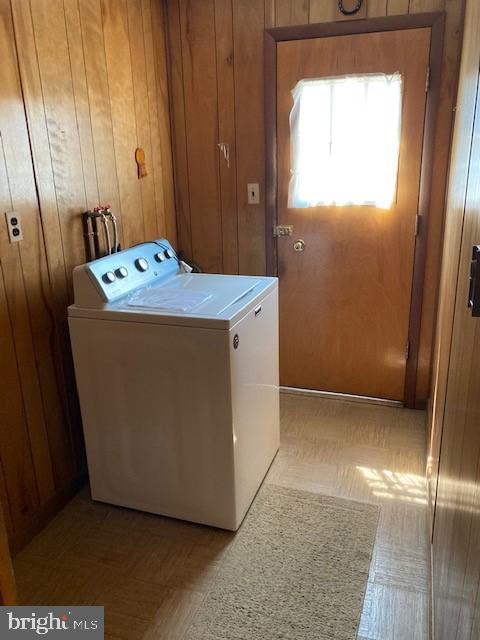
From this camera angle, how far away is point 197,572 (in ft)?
6.08

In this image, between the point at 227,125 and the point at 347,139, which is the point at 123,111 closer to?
the point at 227,125

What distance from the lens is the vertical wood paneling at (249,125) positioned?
8.70 ft

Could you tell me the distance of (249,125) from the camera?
110 inches

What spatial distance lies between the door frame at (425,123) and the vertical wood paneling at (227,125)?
0.62 feet

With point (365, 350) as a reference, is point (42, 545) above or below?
below

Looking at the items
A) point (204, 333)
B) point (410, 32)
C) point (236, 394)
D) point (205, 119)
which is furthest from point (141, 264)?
point (410, 32)

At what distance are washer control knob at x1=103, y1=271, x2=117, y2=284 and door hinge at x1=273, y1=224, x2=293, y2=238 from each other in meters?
1.14

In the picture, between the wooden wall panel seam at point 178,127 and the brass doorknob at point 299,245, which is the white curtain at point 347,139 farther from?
the wooden wall panel seam at point 178,127

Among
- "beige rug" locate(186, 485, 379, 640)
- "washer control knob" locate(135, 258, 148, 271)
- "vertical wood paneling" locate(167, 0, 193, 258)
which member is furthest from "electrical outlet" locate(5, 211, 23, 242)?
"beige rug" locate(186, 485, 379, 640)

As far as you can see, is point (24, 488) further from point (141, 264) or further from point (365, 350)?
point (365, 350)

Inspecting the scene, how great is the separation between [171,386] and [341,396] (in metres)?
1.43

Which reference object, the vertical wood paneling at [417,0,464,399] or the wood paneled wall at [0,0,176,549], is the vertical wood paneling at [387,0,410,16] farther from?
the wood paneled wall at [0,0,176,549]

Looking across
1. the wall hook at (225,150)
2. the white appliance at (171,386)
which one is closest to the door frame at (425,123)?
the wall hook at (225,150)

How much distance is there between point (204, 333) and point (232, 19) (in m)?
1.79
